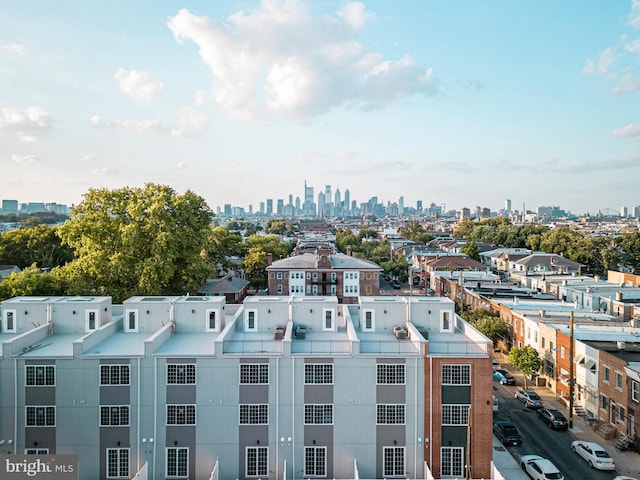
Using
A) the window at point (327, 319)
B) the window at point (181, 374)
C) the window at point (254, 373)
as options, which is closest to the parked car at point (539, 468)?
the window at point (327, 319)

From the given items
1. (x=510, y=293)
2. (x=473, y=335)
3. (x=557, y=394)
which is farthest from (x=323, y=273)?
(x=473, y=335)

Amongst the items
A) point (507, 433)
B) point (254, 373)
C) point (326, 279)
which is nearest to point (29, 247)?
point (326, 279)

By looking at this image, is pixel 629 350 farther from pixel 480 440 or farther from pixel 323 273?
pixel 323 273

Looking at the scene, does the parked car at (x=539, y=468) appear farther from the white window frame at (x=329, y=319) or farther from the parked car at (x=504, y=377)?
the white window frame at (x=329, y=319)

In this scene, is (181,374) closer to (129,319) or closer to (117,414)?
(117,414)

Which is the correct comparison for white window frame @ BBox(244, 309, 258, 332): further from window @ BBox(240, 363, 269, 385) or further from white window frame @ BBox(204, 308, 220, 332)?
window @ BBox(240, 363, 269, 385)
